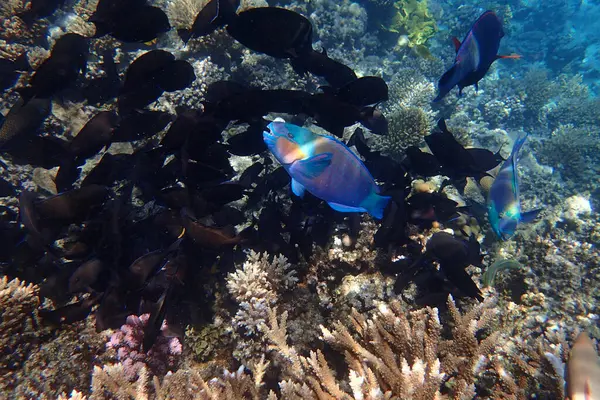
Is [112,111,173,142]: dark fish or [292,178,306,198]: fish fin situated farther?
[112,111,173,142]: dark fish

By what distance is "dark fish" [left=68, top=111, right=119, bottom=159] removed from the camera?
2689 mm

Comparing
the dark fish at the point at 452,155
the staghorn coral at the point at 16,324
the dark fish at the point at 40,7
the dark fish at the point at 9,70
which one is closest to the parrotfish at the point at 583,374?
the dark fish at the point at 452,155

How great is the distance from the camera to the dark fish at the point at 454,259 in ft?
8.34

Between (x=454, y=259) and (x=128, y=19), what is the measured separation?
3.62m

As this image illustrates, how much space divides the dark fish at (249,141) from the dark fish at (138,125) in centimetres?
66

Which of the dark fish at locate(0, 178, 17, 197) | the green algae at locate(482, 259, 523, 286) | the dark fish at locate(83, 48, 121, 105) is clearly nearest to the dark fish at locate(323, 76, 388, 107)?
the green algae at locate(482, 259, 523, 286)

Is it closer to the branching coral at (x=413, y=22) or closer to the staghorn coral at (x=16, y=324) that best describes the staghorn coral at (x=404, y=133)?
the staghorn coral at (x=16, y=324)

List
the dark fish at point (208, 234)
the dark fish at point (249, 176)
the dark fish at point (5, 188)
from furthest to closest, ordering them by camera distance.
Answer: the dark fish at point (5, 188) < the dark fish at point (249, 176) < the dark fish at point (208, 234)

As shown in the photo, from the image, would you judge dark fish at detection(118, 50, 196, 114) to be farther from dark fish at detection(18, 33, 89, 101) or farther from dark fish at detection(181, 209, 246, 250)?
dark fish at detection(181, 209, 246, 250)

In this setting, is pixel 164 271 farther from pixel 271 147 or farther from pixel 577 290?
pixel 577 290

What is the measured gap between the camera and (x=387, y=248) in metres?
2.90

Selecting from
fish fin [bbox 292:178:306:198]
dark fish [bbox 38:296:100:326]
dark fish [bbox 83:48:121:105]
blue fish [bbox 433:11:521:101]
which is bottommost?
dark fish [bbox 38:296:100:326]

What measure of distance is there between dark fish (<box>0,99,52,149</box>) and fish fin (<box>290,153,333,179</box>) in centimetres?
284

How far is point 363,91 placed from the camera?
113 inches
